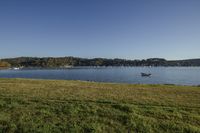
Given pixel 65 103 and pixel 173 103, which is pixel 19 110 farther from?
pixel 173 103

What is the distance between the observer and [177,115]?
940 cm

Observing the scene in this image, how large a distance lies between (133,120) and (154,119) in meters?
0.87

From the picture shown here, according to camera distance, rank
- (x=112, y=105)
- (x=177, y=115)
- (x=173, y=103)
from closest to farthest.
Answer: (x=177, y=115) → (x=112, y=105) → (x=173, y=103)

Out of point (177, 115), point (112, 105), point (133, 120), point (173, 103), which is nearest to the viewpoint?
point (133, 120)

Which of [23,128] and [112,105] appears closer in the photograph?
[23,128]

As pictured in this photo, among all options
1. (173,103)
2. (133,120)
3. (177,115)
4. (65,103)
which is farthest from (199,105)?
(65,103)

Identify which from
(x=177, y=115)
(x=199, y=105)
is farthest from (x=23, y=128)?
(x=199, y=105)

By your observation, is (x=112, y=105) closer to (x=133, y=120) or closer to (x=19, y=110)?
(x=133, y=120)

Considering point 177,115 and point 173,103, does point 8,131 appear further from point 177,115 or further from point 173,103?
point 173,103

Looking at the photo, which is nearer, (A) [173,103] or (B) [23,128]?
(B) [23,128]

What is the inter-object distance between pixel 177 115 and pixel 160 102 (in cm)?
243

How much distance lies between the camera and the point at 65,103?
1099 cm

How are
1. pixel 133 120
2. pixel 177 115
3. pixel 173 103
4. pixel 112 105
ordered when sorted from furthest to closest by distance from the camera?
pixel 173 103
pixel 112 105
pixel 177 115
pixel 133 120

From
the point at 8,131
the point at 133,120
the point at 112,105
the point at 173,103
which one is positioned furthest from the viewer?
the point at 173,103
